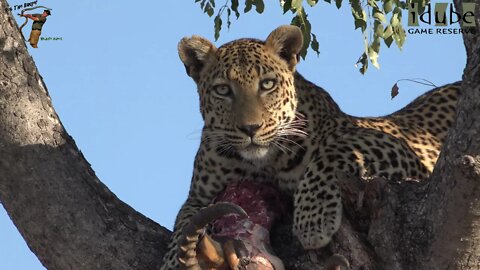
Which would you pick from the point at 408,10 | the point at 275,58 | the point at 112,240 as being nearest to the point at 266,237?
the point at 112,240

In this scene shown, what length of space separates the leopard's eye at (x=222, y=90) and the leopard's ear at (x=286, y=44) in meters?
0.43

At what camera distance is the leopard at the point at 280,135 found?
20.2 feet

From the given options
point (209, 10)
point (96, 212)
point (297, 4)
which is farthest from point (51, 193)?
point (209, 10)

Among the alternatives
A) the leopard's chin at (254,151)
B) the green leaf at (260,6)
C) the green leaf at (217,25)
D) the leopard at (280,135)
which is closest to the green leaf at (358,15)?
the green leaf at (260,6)

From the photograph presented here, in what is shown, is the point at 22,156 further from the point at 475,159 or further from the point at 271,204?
the point at 475,159

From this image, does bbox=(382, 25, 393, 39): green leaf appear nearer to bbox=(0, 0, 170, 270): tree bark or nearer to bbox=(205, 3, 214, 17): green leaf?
bbox=(205, 3, 214, 17): green leaf

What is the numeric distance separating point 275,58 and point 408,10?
1.97 meters

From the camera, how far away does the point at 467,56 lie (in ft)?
16.9

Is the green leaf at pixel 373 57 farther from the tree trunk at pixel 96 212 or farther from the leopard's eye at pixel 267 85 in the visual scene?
the tree trunk at pixel 96 212

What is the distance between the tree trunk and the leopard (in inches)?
8.7

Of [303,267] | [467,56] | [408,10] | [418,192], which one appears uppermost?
[408,10]

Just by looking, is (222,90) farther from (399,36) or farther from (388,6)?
(399,36)

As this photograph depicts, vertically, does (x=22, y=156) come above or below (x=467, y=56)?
below

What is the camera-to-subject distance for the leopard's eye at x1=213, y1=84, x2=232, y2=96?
6582 millimetres
